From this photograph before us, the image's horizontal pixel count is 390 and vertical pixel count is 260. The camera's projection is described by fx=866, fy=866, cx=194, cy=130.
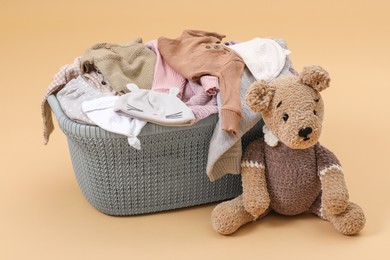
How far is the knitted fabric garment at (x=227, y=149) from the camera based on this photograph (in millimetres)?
2717

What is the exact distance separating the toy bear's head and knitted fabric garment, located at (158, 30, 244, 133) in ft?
0.32

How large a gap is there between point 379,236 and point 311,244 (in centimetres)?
22

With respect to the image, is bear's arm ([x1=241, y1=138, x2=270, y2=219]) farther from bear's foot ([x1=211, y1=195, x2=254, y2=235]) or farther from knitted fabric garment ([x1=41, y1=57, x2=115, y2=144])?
knitted fabric garment ([x1=41, y1=57, x2=115, y2=144])

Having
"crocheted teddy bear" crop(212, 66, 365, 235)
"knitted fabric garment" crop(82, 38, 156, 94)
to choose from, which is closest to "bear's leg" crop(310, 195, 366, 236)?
"crocheted teddy bear" crop(212, 66, 365, 235)

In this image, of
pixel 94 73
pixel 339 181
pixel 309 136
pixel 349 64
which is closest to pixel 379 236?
pixel 339 181

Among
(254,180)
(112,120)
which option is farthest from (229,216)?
(112,120)

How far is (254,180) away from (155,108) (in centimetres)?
39

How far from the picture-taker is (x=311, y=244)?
2.68 m

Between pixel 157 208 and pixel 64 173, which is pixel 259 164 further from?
pixel 64 173

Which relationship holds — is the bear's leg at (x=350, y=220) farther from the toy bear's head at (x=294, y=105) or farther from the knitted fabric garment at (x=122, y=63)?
the knitted fabric garment at (x=122, y=63)

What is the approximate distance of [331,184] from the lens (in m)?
2.68

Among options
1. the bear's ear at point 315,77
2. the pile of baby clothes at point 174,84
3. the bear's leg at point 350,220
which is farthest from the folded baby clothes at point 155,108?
the bear's leg at point 350,220

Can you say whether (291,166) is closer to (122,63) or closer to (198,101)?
(198,101)

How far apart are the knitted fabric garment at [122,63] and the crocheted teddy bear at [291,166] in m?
0.47
